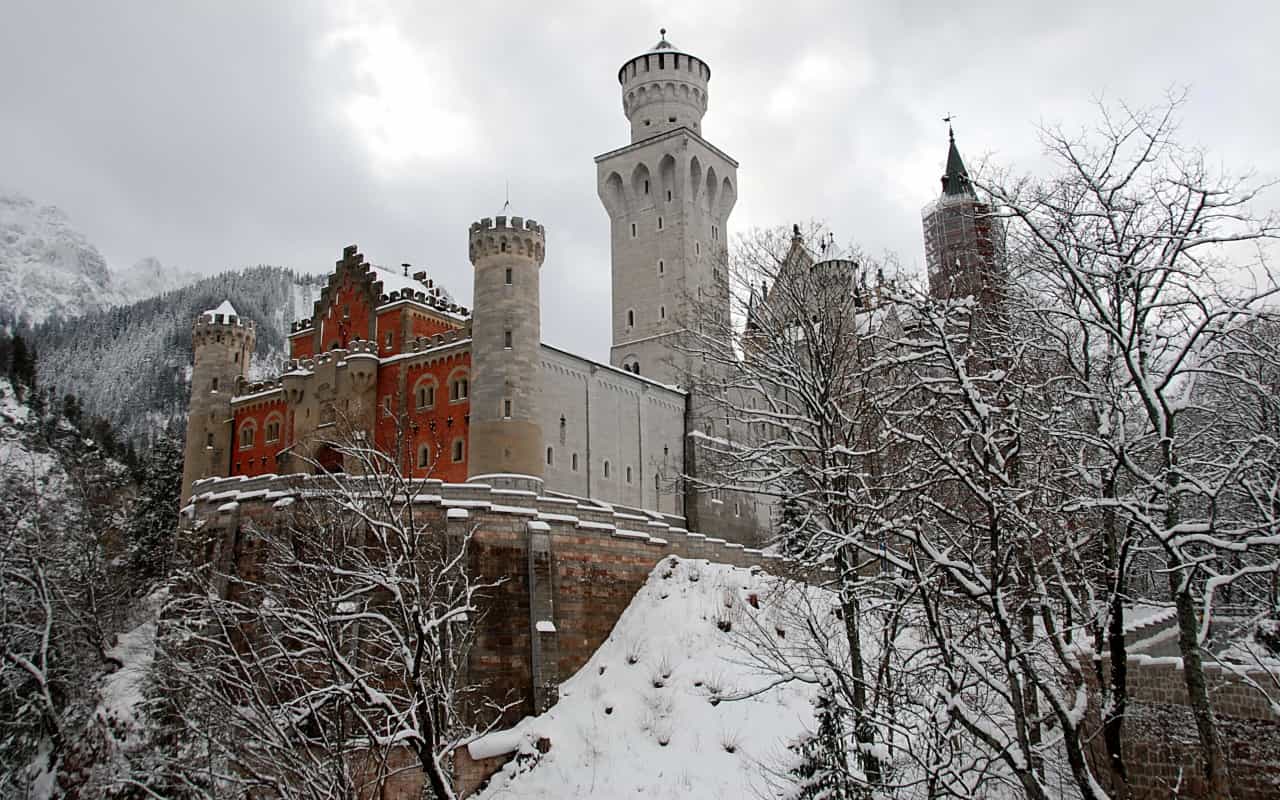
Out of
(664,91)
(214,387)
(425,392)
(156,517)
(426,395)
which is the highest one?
(664,91)

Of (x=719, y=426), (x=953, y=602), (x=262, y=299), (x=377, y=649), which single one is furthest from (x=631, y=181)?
(x=262, y=299)

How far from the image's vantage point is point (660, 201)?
2085 inches

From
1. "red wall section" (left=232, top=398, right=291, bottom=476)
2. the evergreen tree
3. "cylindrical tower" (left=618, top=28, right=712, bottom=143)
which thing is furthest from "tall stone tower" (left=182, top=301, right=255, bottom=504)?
"cylindrical tower" (left=618, top=28, right=712, bottom=143)

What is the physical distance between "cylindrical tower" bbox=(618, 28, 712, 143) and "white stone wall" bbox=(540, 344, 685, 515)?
16.4 metres

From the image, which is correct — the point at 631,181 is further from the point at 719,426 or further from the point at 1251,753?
the point at 1251,753

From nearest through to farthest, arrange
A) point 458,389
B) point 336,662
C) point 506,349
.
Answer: point 336,662 → point 506,349 → point 458,389

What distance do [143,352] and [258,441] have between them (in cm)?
12285

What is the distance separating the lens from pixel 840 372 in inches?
727

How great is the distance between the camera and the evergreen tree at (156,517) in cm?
4200

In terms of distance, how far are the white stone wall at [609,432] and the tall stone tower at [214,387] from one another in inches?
633

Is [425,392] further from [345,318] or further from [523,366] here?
[345,318]

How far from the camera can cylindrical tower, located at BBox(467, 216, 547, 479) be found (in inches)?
1350

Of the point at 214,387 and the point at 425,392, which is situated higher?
the point at 214,387

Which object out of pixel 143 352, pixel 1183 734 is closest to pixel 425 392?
A: pixel 1183 734
